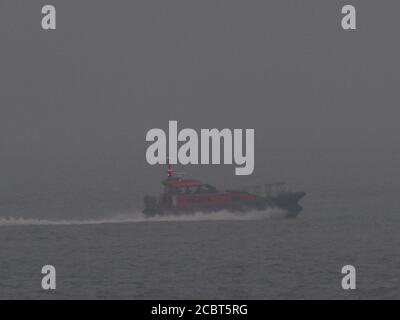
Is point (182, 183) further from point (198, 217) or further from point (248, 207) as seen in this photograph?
point (248, 207)

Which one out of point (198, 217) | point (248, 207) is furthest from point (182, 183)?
point (248, 207)

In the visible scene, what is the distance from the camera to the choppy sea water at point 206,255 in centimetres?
Result: 7169

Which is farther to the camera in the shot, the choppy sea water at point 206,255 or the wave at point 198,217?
the wave at point 198,217

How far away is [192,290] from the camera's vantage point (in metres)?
71.8

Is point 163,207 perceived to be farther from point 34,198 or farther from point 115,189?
point 115,189

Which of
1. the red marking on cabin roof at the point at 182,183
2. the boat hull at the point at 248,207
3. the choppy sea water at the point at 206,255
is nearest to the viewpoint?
the choppy sea water at the point at 206,255

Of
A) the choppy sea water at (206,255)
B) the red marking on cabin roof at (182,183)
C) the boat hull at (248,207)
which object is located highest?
the red marking on cabin roof at (182,183)

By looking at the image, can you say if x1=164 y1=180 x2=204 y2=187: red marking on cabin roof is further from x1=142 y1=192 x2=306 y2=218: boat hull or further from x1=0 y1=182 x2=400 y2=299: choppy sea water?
x1=0 y1=182 x2=400 y2=299: choppy sea water

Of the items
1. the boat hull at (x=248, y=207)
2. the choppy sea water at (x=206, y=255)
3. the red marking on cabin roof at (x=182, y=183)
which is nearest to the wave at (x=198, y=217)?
the choppy sea water at (x=206, y=255)

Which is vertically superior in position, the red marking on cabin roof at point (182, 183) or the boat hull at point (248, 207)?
the red marking on cabin roof at point (182, 183)

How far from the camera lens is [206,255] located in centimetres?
8662

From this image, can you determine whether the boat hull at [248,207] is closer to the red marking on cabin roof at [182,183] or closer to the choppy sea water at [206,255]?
the choppy sea water at [206,255]
